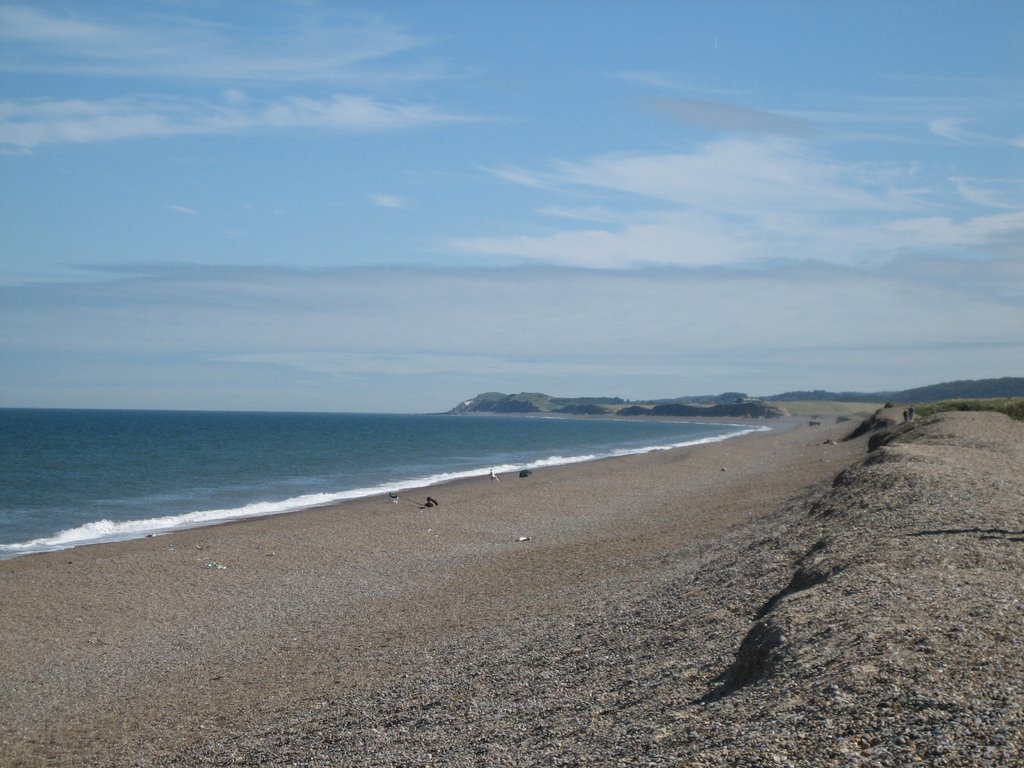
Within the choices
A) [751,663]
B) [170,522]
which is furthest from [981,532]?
[170,522]

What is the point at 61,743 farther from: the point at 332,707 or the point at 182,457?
the point at 182,457

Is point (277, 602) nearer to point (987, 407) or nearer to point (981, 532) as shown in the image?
point (981, 532)

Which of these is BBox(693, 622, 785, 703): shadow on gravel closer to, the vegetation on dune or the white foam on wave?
the white foam on wave

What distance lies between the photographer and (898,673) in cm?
612

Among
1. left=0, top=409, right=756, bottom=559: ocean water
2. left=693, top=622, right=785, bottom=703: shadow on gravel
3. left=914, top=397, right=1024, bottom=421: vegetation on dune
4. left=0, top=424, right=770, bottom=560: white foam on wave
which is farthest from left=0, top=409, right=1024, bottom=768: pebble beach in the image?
left=914, top=397, right=1024, bottom=421: vegetation on dune

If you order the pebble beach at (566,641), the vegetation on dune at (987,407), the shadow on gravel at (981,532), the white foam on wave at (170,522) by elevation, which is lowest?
the white foam on wave at (170,522)

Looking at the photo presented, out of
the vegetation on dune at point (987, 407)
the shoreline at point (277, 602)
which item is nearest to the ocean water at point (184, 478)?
the shoreline at point (277, 602)

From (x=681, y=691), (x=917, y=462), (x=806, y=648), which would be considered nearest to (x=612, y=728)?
(x=681, y=691)

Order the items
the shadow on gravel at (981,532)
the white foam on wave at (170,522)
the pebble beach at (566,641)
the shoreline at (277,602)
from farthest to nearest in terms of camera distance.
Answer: the white foam on wave at (170,522)
the shadow on gravel at (981,532)
the shoreline at (277,602)
the pebble beach at (566,641)

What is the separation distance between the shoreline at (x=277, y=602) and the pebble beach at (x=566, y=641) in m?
0.06

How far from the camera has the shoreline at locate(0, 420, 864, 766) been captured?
387 inches

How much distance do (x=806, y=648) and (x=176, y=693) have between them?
A: 7278mm

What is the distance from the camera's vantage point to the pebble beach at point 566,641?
19.8ft

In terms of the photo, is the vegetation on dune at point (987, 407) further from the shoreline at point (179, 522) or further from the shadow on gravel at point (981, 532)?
the shadow on gravel at point (981, 532)
